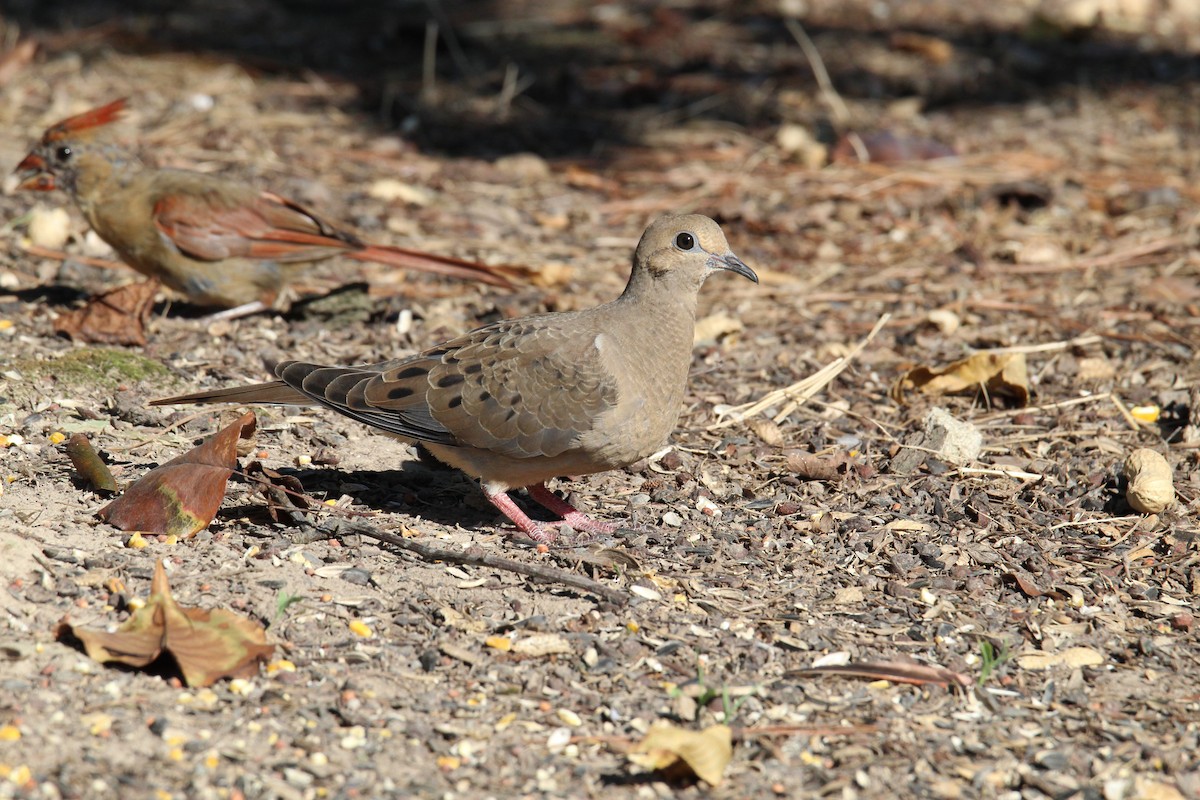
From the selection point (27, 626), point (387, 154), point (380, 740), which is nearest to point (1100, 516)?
point (380, 740)

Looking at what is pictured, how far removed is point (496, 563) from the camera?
425cm

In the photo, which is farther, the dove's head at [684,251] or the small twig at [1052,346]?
the small twig at [1052,346]

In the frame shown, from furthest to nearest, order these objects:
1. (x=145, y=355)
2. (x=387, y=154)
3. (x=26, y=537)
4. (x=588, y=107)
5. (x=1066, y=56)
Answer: (x=1066, y=56) → (x=588, y=107) → (x=387, y=154) → (x=145, y=355) → (x=26, y=537)

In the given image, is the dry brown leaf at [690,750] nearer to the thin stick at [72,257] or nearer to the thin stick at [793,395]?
the thin stick at [793,395]

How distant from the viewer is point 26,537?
411 cm

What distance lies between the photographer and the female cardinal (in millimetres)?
6633

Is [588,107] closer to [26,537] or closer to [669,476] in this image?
[669,476]

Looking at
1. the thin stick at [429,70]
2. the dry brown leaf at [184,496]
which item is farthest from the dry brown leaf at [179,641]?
the thin stick at [429,70]

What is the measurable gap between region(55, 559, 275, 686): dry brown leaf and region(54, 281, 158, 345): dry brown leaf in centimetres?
269

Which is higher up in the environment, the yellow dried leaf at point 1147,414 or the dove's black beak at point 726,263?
the dove's black beak at point 726,263

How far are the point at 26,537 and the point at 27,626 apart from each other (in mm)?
529

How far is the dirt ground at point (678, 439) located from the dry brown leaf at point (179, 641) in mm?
65

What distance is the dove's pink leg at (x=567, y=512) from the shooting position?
4.80 m

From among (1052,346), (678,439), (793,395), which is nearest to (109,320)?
(678,439)
